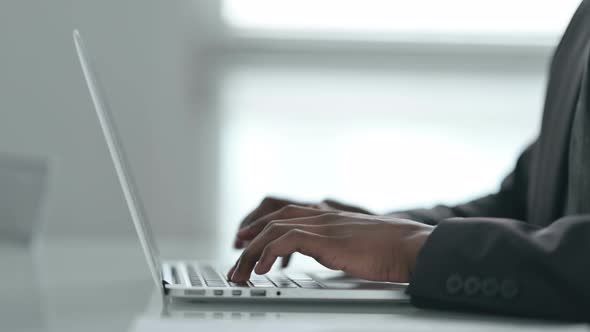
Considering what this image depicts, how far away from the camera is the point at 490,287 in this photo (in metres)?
0.71

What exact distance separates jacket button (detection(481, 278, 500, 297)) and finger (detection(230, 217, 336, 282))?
173mm

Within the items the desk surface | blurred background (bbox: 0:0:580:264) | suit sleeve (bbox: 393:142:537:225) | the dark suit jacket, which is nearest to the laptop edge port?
the desk surface

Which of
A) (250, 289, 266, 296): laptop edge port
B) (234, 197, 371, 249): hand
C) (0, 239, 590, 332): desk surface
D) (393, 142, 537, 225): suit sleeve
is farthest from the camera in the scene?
(393, 142, 537, 225): suit sleeve

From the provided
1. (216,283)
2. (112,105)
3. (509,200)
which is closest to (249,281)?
(216,283)

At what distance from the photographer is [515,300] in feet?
2.31

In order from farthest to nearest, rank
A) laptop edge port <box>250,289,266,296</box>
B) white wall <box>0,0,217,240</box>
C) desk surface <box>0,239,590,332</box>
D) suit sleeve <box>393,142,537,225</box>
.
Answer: white wall <box>0,0,217,240</box> < suit sleeve <box>393,142,537,225</box> < laptop edge port <box>250,289,266,296</box> < desk surface <box>0,239,590,332</box>

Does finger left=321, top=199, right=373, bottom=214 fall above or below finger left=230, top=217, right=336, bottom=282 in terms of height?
below

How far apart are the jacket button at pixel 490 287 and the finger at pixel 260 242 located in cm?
17

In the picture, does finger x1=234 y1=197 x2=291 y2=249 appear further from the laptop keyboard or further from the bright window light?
the bright window light

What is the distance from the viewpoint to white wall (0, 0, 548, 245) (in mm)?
3135

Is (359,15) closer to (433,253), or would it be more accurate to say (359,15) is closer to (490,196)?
(490,196)

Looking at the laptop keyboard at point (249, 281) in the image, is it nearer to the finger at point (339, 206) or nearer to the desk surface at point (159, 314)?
the desk surface at point (159, 314)

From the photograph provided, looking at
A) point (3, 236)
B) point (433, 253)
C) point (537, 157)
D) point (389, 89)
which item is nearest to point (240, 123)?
point (389, 89)

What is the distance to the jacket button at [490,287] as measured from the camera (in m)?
0.71
